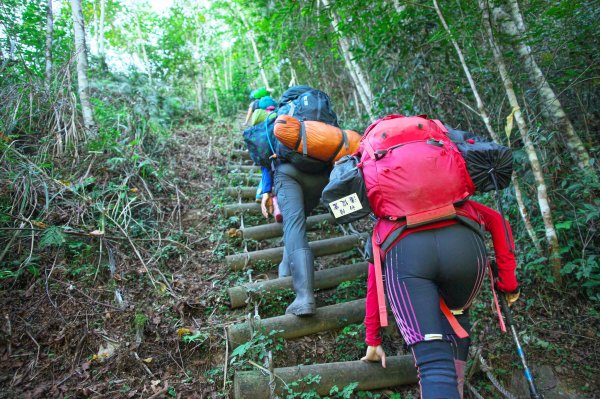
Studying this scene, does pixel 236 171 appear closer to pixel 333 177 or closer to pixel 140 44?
pixel 333 177

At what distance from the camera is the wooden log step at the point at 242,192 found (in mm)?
5629

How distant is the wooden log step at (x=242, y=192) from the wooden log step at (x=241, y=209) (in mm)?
459

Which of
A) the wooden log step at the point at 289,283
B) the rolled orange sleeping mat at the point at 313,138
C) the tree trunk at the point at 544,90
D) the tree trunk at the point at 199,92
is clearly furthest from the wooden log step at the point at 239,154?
the tree trunk at the point at 199,92

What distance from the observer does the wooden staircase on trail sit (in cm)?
249

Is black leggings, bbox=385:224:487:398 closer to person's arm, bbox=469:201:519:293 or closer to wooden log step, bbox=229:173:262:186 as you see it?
person's arm, bbox=469:201:519:293

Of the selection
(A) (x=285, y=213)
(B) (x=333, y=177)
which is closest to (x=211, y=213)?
(A) (x=285, y=213)

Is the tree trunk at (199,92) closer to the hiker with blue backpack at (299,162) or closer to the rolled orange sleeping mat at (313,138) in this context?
the hiker with blue backpack at (299,162)

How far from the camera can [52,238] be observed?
3.47 metres

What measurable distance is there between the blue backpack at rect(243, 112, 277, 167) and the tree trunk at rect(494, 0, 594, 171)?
2.40m

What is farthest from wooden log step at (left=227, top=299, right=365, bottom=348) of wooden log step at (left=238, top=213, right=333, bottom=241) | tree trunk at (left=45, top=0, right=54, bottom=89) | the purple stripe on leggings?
tree trunk at (left=45, top=0, right=54, bottom=89)

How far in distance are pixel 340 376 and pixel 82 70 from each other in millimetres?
5659

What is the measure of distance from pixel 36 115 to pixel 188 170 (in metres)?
2.23

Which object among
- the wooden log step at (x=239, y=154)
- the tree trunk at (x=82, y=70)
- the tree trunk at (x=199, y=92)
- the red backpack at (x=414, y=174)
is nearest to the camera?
the red backpack at (x=414, y=174)

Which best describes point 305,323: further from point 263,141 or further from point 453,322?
point 263,141
